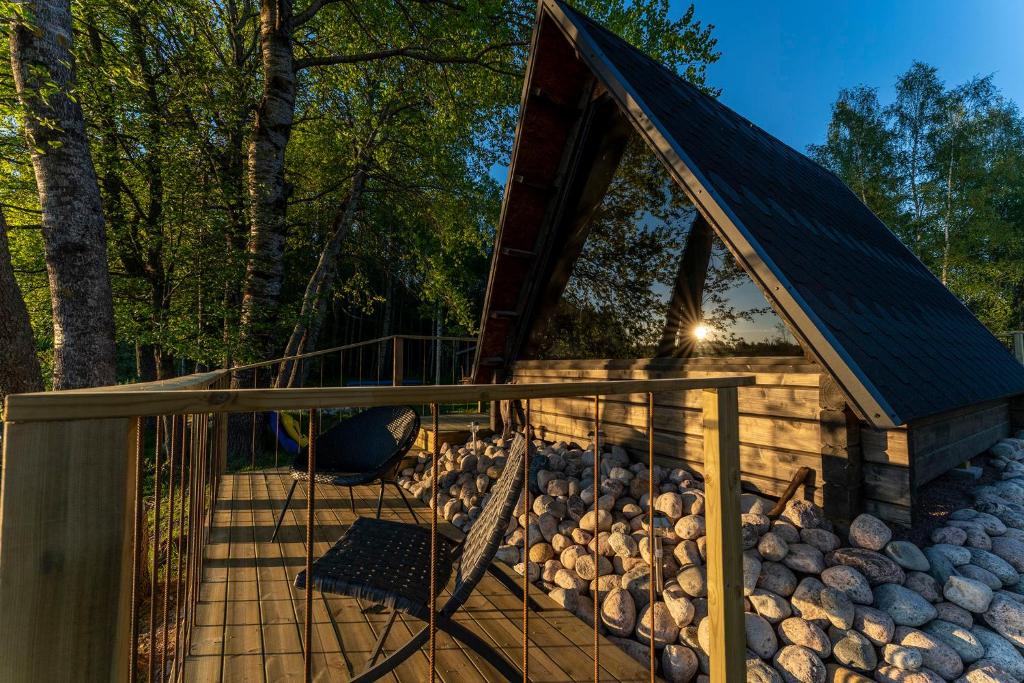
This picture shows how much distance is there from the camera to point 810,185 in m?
5.11

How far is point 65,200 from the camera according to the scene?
3.54 meters

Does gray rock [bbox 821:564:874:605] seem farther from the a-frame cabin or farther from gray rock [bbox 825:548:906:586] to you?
the a-frame cabin

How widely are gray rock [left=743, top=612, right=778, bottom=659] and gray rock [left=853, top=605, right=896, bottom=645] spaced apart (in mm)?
361

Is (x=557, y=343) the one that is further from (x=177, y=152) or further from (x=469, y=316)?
(x=177, y=152)

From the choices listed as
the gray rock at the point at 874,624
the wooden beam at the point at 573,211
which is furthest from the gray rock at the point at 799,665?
Result: the wooden beam at the point at 573,211

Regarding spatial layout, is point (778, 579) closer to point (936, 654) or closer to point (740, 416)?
point (936, 654)

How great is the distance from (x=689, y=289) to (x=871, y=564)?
2.15 m

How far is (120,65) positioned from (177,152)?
118cm

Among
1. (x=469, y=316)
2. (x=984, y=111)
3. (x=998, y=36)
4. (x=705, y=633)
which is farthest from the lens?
(x=998, y=36)

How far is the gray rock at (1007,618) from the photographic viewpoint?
199cm

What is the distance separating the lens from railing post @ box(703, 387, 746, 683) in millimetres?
1603

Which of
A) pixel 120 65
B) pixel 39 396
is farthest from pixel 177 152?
pixel 39 396

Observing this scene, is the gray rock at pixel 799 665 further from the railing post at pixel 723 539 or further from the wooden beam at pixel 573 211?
the wooden beam at pixel 573 211

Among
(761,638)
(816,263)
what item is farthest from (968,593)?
(816,263)
